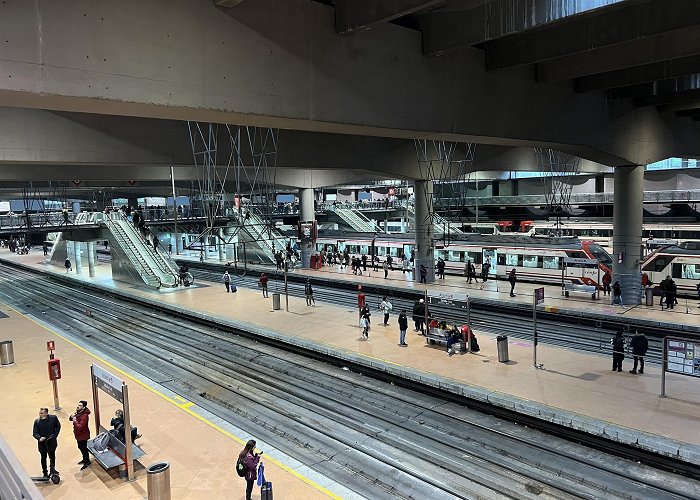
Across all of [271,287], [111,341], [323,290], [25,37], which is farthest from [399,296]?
[25,37]

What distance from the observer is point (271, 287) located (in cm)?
3017

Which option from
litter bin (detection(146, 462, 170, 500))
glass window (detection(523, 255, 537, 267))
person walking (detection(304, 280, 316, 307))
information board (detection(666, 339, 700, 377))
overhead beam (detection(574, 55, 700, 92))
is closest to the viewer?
litter bin (detection(146, 462, 170, 500))

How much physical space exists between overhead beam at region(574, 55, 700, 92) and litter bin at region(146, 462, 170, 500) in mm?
12534

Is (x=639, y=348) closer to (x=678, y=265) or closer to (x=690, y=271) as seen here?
(x=690, y=271)

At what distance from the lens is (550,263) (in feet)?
86.7

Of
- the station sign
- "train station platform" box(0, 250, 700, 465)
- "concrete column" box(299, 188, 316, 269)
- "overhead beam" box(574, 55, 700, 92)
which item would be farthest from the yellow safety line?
"concrete column" box(299, 188, 316, 269)

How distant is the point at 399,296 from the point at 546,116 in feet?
49.2

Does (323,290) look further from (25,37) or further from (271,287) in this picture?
(25,37)

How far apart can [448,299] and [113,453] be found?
34.9 feet

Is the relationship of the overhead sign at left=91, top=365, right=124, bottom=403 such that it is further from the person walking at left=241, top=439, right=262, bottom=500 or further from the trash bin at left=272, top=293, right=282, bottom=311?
the trash bin at left=272, top=293, right=282, bottom=311

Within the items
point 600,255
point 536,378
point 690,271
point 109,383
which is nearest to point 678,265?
point 690,271

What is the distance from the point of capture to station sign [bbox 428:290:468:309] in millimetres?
15695

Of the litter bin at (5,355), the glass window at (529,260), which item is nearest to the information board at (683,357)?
the glass window at (529,260)

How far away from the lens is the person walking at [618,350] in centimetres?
1255
